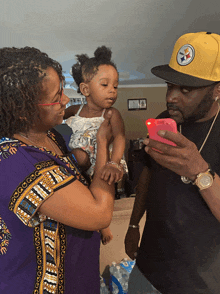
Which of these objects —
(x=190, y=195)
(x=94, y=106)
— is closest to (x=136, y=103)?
(x=94, y=106)

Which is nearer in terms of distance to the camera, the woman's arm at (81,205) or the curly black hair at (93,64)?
the woman's arm at (81,205)

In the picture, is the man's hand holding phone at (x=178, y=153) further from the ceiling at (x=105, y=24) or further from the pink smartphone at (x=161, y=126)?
the ceiling at (x=105, y=24)

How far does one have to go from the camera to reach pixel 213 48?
0.88 metres

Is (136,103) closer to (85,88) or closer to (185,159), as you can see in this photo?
(85,88)

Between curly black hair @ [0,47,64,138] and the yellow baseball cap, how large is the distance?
0.51 m

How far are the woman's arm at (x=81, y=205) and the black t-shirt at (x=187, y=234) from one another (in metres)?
0.29

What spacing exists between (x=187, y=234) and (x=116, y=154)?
0.55m

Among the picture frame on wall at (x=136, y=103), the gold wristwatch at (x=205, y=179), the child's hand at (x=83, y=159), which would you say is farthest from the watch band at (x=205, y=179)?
the picture frame on wall at (x=136, y=103)

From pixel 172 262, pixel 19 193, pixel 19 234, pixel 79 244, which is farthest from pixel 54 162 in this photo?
pixel 172 262

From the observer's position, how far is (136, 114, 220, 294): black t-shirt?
930 mm

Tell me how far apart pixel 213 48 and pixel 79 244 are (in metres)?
0.97

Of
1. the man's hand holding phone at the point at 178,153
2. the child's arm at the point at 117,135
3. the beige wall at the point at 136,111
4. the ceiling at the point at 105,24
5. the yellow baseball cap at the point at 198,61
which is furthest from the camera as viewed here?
the beige wall at the point at 136,111

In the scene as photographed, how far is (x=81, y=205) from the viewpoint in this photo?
0.77 m

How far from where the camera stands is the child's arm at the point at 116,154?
0.90m
